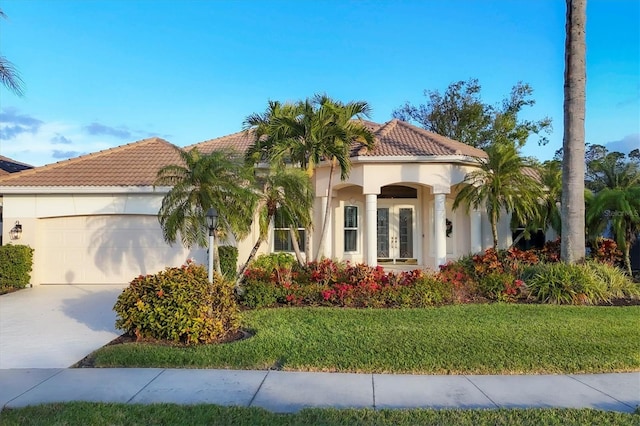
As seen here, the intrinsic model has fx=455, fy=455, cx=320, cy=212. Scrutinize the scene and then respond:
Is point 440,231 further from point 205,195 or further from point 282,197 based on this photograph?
point 205,195

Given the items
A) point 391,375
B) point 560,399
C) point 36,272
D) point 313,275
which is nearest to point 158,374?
point 391,375

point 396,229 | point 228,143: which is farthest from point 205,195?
point 396,229

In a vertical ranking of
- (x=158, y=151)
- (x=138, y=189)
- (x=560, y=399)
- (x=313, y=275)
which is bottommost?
(x=560, y=399)

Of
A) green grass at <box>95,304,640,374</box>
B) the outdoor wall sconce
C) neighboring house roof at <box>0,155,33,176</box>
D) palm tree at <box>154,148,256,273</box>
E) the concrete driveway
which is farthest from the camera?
neighboring house roof at <box>0,155,33,176</box>

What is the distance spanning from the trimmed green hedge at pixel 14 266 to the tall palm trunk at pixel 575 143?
1534cm

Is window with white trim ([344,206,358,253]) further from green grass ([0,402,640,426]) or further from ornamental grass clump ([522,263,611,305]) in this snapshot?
green grass ([0,402,640,426])

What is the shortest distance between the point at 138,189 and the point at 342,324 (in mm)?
Result: 8940

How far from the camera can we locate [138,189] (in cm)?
1423

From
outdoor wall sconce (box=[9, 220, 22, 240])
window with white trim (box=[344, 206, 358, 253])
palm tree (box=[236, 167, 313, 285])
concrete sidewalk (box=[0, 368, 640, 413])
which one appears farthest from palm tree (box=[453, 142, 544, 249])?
outdoor wall sconce (box=[9, 220, 22, 240])

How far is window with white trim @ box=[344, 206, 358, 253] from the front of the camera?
16.9 m

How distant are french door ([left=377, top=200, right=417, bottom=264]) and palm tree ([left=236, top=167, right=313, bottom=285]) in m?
7.18

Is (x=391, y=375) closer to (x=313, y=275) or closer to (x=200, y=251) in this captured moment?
(x=313, y=275)

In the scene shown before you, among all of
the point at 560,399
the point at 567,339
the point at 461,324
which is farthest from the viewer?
the point at 461,324

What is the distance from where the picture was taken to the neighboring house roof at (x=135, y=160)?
14.3 m
